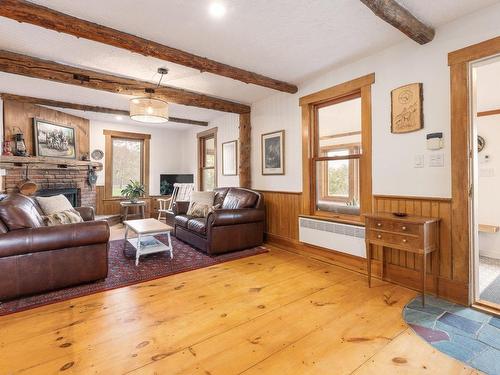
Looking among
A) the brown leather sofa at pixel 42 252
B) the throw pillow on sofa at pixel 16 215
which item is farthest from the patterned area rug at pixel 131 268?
the throw pillow on sofa at pixel 16 215

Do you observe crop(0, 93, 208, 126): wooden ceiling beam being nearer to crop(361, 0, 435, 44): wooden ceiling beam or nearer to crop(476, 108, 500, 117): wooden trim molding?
crop(361, 0, 435, 44): wooden ceiling beam

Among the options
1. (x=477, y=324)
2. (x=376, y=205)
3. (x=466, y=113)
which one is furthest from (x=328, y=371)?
(x=466, y=113)

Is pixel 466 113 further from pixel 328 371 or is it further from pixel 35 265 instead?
pixel 35 265

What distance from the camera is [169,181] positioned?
6969 mm

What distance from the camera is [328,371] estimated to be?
4.92 feet

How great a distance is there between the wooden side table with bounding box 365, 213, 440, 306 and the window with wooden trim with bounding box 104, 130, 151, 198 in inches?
229

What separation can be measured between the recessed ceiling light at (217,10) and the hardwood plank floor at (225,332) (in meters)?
2.49

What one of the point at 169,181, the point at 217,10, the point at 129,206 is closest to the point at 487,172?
the point at 217,10

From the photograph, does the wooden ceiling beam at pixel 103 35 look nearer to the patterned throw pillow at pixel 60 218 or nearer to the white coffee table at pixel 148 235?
the patterned throw pillow at pixel 60 218

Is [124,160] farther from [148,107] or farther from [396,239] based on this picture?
[396,239]

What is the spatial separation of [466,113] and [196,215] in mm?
3624

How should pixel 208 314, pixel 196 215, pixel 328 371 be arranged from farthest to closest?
pixel 196 215 → pixel 208 314 → pixel 328 371

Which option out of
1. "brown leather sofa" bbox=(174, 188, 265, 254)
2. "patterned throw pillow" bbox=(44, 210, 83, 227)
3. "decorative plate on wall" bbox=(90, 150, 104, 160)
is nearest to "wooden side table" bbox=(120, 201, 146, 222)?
"decorative plate on wall" bbox=(90, 150, 104, 160)

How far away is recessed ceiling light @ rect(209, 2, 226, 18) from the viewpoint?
2092 mm
